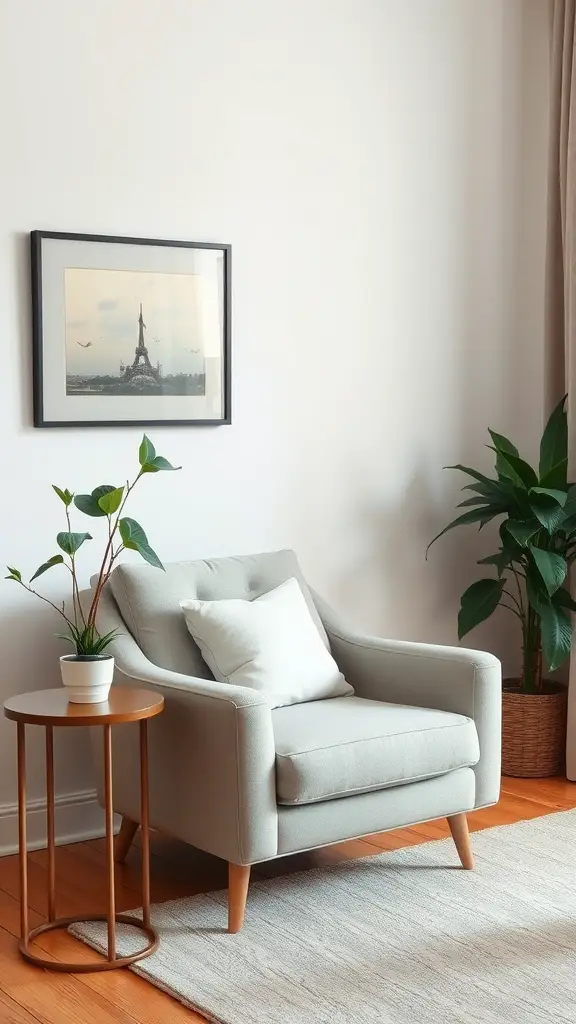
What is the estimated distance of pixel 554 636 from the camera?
13.2 ft

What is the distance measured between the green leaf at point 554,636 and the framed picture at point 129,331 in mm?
1233

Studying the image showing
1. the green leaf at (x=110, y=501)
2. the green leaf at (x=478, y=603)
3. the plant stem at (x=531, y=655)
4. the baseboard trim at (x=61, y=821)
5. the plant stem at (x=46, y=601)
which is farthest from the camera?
the plant stem at (x=531, y=655)

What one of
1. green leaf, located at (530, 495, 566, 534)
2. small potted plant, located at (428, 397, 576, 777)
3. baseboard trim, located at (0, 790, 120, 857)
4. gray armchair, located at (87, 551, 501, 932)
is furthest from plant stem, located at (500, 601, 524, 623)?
baseboard trim, located at (0, 790, 120, 857)

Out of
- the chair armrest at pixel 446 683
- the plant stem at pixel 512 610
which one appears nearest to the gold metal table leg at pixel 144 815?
the chair armrest at pixel 446 683

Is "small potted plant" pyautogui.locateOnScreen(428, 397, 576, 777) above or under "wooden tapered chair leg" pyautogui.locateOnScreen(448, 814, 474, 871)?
above

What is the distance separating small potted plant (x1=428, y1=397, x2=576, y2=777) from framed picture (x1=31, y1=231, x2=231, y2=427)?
3.26 ft

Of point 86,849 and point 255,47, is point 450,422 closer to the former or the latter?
point 255,47

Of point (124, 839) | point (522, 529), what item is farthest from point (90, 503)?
point (522, 529)

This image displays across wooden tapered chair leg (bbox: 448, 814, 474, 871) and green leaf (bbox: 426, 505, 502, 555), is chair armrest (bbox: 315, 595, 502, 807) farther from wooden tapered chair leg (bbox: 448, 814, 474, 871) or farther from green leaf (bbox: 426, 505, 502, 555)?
green leaf (bbox: 426, 505, 502, 555)

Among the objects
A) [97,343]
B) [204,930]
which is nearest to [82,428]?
[97,343]

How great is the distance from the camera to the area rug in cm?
251

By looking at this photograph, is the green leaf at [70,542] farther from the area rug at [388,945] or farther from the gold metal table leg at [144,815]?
the area rug at [388,945]

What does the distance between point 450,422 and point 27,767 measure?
1.91m

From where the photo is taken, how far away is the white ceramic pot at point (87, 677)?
9.13 ft
